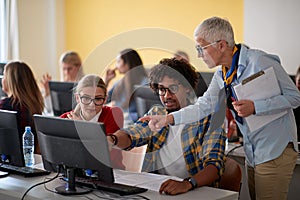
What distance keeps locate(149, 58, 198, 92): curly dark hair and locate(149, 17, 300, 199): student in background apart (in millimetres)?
145

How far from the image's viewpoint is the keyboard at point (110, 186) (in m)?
2.59

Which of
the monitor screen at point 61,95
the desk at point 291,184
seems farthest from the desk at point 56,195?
the monitor screen at point 61,95

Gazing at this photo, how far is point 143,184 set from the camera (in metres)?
2.78

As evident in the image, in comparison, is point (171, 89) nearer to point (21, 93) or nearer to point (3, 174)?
point (3, 174)

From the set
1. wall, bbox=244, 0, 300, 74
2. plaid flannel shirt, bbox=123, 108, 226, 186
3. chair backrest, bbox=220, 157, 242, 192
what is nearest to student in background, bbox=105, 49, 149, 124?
wall, bbox=244, 0, 300, 74

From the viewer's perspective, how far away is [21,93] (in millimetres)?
4070

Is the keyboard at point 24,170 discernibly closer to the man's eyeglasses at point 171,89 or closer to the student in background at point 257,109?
the student in background at point 257,109

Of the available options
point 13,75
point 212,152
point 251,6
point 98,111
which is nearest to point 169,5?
point 251,6

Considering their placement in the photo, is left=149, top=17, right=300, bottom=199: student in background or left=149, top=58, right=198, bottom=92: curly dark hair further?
left=149, top=58, right=198, bottom=92: curly dark hair

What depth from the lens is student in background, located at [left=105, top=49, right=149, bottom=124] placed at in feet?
17.8

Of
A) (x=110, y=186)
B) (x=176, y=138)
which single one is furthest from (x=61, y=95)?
(x=110, y=186)

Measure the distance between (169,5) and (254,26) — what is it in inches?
43.4

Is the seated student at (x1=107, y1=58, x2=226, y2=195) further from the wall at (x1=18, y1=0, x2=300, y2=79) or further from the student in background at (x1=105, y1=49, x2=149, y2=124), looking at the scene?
the wall at (x1=18, y1=0, x2=300, y2=79)

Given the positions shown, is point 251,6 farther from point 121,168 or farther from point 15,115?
point 15,115
